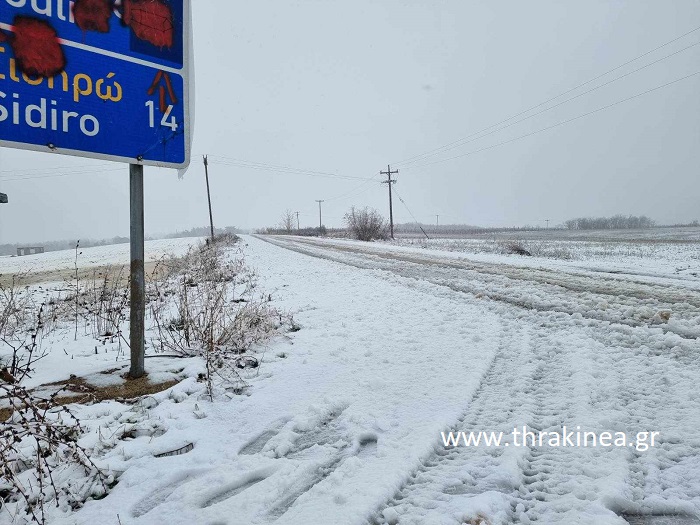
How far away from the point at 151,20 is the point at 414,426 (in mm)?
3427

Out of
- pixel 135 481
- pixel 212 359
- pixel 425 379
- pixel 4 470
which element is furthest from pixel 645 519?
pixel 212 359

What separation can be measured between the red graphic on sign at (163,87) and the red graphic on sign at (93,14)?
40 centimetres

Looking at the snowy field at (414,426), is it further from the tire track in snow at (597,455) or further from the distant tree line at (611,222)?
the distant tree line at (611,222)

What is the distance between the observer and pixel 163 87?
9.71 ft

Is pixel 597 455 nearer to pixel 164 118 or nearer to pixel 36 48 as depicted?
pixel 164 118

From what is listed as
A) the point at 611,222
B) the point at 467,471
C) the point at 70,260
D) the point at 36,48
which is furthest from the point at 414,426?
the point at 611,222

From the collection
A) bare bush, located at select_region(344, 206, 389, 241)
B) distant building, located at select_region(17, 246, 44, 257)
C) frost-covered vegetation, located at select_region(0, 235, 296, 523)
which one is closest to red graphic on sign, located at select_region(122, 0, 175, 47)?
frost-covered vegetation, located at select_region(0, 235, 296, 523)

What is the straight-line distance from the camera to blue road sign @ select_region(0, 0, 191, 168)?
7.73 feet

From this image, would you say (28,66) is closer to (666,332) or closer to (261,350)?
(261,350)

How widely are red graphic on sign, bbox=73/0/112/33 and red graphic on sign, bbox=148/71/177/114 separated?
0.40 metres

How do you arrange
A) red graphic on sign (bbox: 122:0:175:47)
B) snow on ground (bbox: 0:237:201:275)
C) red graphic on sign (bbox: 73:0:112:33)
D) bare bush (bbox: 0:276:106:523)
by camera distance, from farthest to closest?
snow on ground (bbox: 0:237:201:275)
red graphic on sign (bbox: 122:0:175:47)
red graphic on sign (bbox: 73:0:112:33)
bare bush (bbox: 0:276:106:523)

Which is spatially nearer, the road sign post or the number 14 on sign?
the road sign post

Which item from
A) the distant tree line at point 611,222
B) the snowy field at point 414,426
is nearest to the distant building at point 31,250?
the snowy field at point 414,426

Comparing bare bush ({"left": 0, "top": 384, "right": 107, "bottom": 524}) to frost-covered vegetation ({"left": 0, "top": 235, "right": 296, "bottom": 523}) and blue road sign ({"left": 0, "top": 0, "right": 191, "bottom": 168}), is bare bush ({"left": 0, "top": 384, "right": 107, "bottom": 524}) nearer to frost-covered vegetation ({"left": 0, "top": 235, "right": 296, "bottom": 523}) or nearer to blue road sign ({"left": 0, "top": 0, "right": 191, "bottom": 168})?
frost-covered vegetation ({"left": 0, "top": 235, "right": 296, "bottom": 523})
